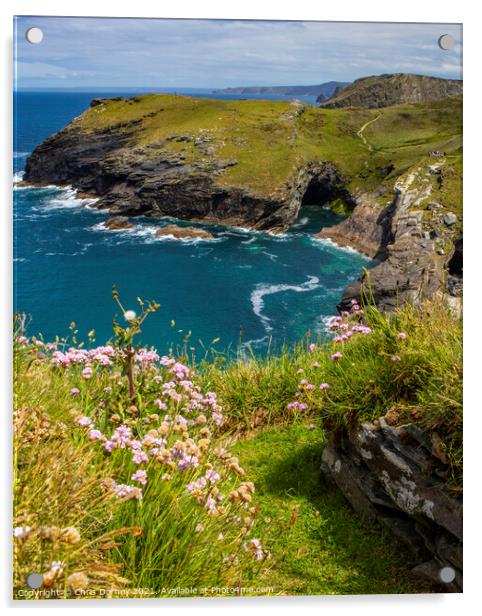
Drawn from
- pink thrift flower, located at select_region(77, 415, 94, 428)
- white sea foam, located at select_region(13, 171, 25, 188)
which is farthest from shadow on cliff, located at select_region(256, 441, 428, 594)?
white sea foam, located at select_region(13, 171, 25, 188)

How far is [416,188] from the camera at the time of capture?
1092 cm

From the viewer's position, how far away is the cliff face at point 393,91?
652cm

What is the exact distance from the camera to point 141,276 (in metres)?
7.05

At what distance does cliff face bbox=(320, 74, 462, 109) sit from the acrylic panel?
4 cm

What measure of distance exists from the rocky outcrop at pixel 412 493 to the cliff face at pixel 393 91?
394cm

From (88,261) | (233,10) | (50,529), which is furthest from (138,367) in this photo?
(233,10)

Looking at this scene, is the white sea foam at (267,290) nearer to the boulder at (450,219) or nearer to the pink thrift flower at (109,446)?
the boulder at (450,219)

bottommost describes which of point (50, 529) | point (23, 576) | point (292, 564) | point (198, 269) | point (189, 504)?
point (292, 564)

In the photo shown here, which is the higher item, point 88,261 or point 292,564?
point 88,261

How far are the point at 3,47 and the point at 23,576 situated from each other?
495 centimetres

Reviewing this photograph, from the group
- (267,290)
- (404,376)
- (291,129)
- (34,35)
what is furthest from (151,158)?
(291,129)

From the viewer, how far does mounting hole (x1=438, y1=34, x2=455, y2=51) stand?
20.3 feet

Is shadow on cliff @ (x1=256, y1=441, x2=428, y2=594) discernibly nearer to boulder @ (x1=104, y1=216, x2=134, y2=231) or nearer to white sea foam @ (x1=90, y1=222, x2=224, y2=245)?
white sea foam @ (x1=90, y1=222, x2=224, y2=245)

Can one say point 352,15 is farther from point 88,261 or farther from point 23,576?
point 23,576
